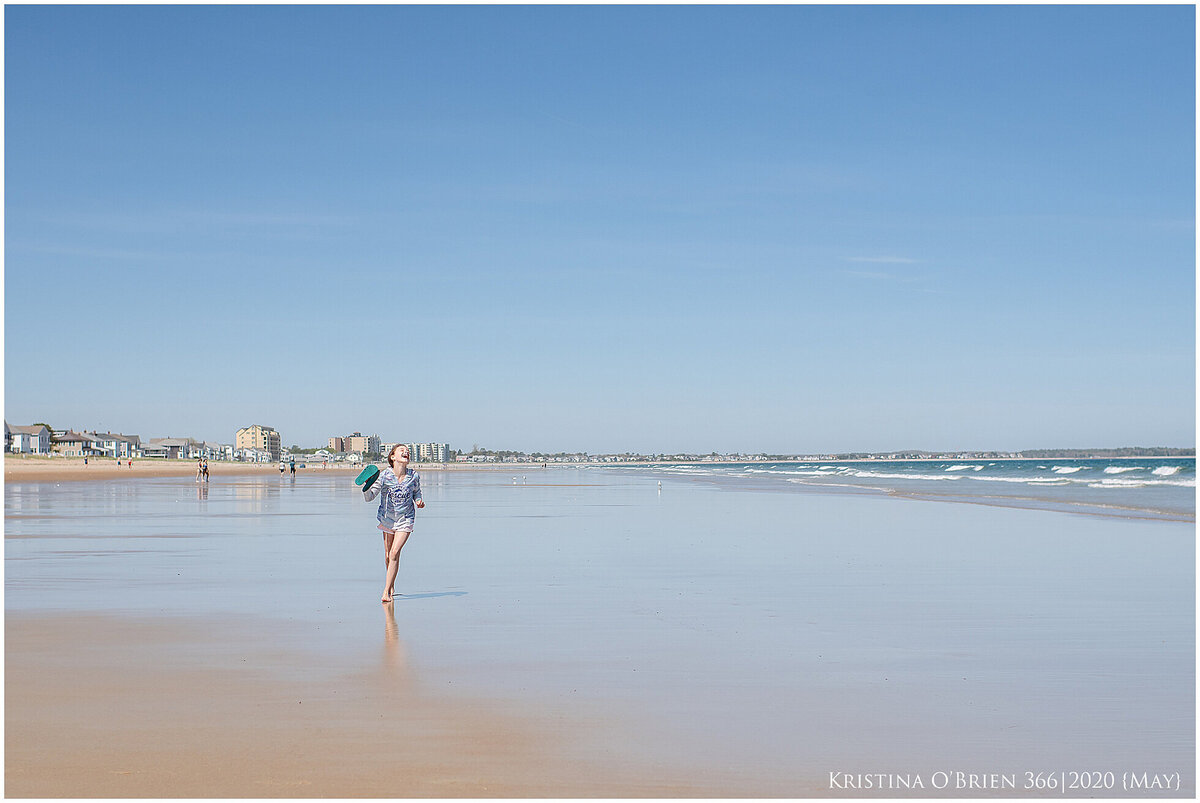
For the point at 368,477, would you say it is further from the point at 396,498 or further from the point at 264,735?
the point at 264,735

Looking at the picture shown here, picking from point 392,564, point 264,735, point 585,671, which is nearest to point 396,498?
point 392,564

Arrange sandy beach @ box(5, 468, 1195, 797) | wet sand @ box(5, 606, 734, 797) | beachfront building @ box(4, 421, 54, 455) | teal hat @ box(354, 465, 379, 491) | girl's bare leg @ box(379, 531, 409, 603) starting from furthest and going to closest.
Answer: beachfront building @ box(4, 421, 54, 455)
teal hat @ box(354, 465, 379, 491)
girl's bare leg @ box(379, 531, 409, 603)
sandy beach @ box(5, 468, 1195, 797)
wet sand @ box(5, 606, 734, 797)

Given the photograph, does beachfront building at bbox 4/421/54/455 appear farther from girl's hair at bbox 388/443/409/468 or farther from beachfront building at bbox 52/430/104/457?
girl's hair at bbox 388/443/409/468

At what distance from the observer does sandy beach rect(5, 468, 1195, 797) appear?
5359mm

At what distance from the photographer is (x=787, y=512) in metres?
27.3

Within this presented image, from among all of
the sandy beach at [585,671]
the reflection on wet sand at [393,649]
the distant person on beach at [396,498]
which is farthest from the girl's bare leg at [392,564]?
the reflection on wet sand at [393,649]

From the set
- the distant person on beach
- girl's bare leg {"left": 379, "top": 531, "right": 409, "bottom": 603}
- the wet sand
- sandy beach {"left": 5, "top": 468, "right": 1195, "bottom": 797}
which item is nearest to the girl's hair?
the distant person on beach

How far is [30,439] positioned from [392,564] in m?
184

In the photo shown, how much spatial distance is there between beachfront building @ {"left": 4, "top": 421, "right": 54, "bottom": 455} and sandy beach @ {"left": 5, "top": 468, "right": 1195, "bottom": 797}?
173m

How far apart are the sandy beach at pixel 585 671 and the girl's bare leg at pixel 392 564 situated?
0.34 m

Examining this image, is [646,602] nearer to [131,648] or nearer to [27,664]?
[131,648]

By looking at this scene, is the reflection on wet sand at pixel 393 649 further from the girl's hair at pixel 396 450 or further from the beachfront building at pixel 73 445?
the beachfront building at pixel 73 445

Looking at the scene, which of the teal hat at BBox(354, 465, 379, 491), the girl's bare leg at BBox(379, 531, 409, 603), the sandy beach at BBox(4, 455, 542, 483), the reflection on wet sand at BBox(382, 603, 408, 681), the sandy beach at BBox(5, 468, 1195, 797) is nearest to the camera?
the sandy beach at BBox(5, 468, 1195, 797)

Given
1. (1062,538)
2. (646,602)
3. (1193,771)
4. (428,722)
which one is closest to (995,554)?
(1062,538)
